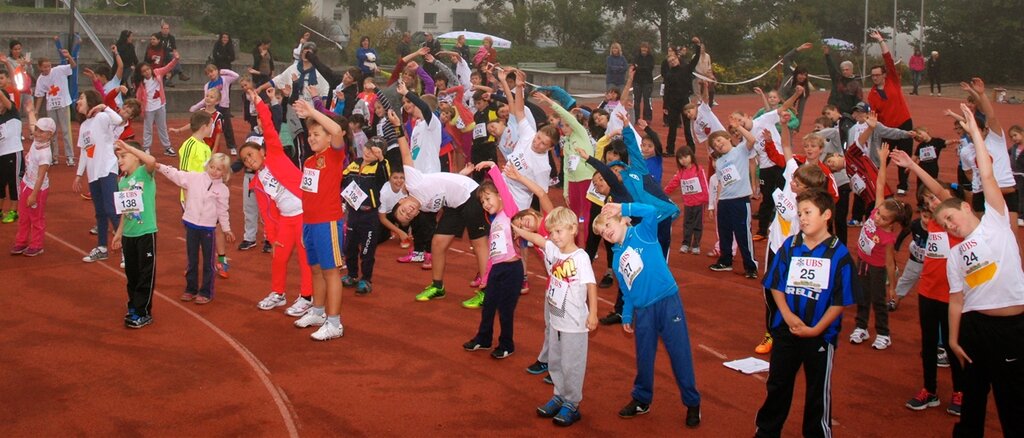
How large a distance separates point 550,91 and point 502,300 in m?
6.64

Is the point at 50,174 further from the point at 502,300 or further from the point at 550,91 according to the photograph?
the point at 502,300

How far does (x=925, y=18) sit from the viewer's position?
45688mm

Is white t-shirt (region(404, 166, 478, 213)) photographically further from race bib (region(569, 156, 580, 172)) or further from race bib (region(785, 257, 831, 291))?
race bib (region(785, 257, 831, 291))

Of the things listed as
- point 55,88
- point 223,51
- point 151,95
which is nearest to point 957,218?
point 55,88

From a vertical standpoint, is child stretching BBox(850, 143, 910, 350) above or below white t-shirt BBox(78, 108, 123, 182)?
below

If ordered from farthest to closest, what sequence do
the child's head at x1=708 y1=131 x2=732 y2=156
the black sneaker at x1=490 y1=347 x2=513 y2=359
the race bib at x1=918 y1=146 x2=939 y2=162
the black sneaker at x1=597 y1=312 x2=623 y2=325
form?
1. the race bib at x1=918 y1=146 x2=939 y2=162
2. the child's head at x1=708 y1=131 x2=732 y2=156
3. the black sneaker at x1=597 y1=312 x2=623 y2=325
4. the black sneaker at x1=490 y1=347 x2=513 y2=359

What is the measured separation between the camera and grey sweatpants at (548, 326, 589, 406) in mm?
6910

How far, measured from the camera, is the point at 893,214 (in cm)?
817

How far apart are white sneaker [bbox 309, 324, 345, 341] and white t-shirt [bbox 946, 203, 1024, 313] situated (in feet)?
16.9

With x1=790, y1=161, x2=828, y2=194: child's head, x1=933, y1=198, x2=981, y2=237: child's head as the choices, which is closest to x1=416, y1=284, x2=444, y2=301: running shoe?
x1=790, y1=161, x2=828, y2=194: child's head

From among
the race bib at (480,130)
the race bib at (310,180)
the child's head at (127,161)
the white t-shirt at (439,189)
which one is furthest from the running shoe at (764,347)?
the race bib at (480,130)

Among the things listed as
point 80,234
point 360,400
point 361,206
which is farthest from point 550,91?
point 360,400

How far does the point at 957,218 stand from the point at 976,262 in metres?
0.29

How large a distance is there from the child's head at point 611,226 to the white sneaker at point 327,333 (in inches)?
121
